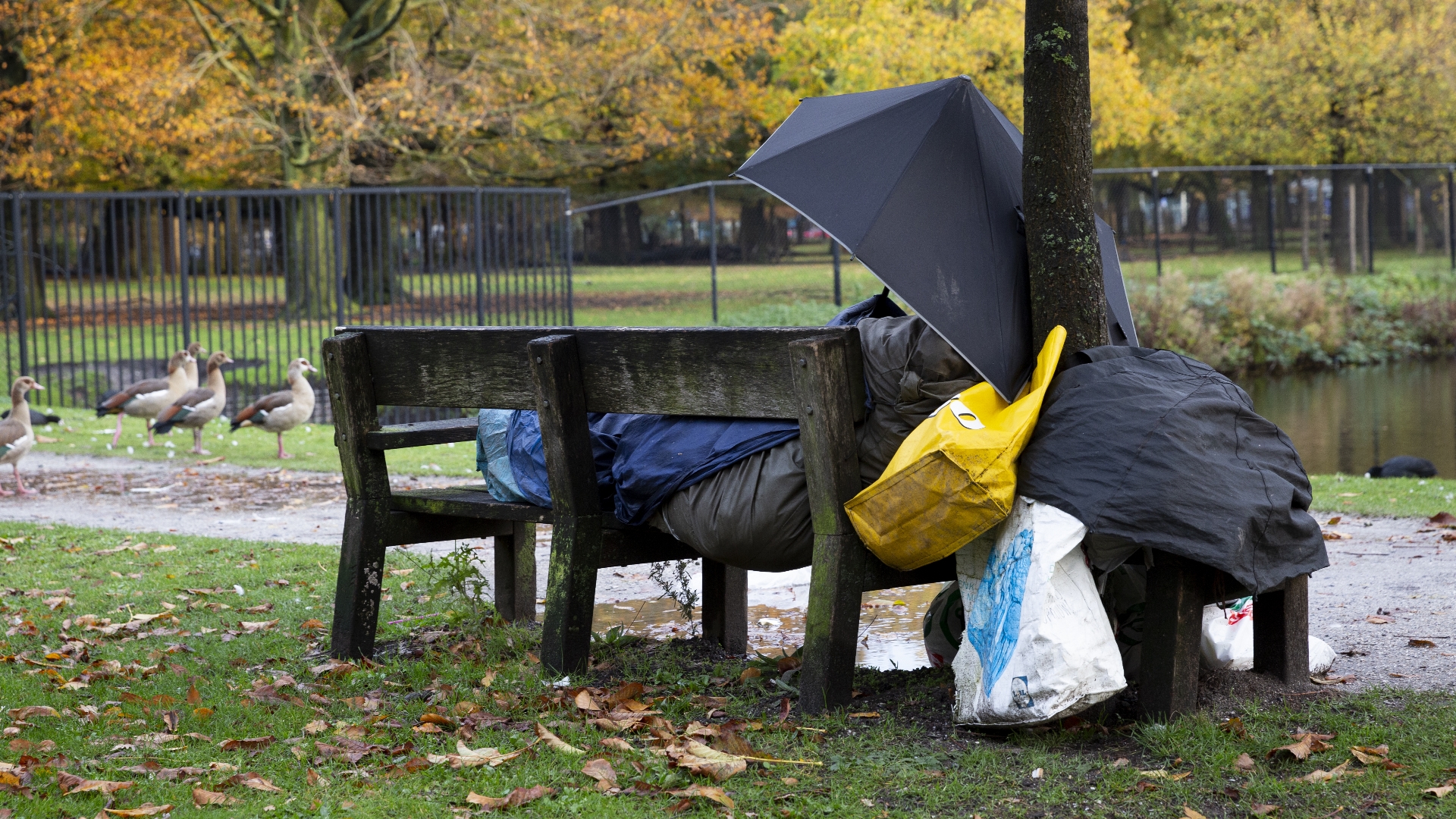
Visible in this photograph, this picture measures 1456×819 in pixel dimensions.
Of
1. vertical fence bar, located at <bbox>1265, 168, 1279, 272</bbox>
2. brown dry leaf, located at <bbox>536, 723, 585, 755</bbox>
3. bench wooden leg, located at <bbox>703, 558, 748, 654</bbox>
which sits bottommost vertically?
brown dry leaf, located at <bbox>536, 723, 585, 755</bbox>

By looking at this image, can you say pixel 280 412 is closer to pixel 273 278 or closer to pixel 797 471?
pixel 797 471

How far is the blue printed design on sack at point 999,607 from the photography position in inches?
141

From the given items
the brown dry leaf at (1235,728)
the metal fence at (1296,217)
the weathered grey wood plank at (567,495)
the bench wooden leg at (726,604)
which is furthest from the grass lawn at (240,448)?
the metal fence at (1296,217)

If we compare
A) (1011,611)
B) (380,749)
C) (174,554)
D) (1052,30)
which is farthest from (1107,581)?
(174,554)

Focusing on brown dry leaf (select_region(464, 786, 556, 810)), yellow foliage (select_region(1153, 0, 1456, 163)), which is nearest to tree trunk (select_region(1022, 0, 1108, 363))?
brown dry leaf (select_region(464, 786, 556, 810))

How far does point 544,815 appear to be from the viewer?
10.8 ft

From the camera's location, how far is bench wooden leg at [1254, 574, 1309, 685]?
404 cm

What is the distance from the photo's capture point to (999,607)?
3.65 metres

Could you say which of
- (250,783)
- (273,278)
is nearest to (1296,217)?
(273,278)

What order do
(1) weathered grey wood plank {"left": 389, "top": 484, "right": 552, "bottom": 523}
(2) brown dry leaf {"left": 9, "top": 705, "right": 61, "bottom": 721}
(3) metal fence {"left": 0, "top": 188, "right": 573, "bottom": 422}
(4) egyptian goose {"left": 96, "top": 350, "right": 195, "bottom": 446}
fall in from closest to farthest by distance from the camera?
(2) brown dry leaf {"left": 9, "top": 705, "right": 61, "bottom": 721} → (1) weathered grey wood plank {"left": 389, "top": 484, "right": 552, "bottom": 523} → (4) egyptian goose {"left": 96, "top": 350, "right": 195, "bottom": 446} → (3) metal fence {"left": 0, "top": 188, "right": 573, "bottom": 422}

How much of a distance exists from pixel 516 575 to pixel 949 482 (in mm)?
2340

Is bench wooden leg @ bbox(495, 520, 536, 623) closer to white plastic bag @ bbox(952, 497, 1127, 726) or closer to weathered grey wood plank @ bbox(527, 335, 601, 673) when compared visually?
weathered grey wood plank @ bbox(527, 335, 601, 673)

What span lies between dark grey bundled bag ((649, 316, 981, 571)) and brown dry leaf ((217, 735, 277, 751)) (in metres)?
1.33

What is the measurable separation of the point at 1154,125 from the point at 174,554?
29375mm
